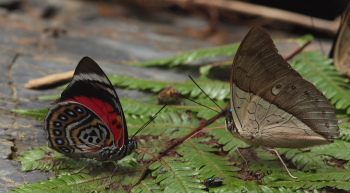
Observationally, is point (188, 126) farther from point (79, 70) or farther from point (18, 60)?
point (18, 60)

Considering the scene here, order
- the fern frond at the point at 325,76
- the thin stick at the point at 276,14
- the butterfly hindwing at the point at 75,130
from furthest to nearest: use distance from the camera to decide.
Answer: the thin stick at the point at 276,14, the fern frond at the point at 325,76, the butterfly hindwing at the point at 75,130

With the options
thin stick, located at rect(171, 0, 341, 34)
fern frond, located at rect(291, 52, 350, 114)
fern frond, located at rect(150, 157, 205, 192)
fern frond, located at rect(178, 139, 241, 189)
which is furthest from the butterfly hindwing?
thin stick, located at rect(171, 0, 341, 34)

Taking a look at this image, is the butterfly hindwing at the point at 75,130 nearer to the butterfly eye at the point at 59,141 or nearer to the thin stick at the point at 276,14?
the butterfly eye at the point at 59,141

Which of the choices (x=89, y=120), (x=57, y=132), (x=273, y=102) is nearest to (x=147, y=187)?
(x=89, y=120)

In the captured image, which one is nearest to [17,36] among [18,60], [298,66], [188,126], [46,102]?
[18,60]

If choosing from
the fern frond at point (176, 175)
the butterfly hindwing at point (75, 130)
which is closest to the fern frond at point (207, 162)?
the fern frond at point (176, 175)

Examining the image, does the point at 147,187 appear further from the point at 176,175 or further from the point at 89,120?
the point at 89,120
